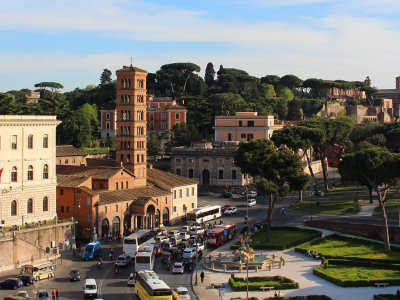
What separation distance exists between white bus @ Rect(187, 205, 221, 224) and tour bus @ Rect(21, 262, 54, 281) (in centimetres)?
3078

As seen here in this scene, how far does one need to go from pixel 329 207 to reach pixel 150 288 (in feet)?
162

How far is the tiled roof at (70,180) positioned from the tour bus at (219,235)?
15028 millimetres

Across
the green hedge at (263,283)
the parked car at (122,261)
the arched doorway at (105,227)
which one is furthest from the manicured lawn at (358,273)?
the arched doorway at (105,227)

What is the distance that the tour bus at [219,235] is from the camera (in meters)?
72.8

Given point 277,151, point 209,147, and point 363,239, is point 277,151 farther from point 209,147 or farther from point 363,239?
point 209,147

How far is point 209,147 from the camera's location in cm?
12212

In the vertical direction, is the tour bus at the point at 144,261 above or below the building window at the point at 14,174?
below

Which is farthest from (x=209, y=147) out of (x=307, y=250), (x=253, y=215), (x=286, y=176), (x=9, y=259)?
(x=9, y=259)

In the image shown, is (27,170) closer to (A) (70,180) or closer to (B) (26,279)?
(A) (70,180)

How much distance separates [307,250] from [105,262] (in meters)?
18.5

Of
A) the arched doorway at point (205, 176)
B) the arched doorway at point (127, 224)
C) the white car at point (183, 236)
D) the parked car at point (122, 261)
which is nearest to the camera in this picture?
the parked car at point (122, 261)

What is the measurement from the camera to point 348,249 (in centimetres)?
6906

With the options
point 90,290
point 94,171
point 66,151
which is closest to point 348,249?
point 90,290

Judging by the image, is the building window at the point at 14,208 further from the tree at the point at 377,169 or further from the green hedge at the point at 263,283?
the tree at the point at 377,169
